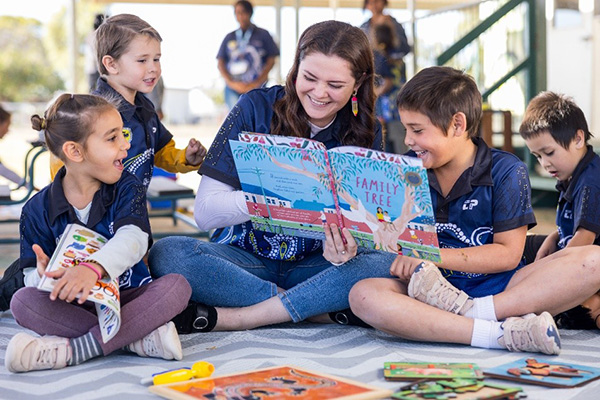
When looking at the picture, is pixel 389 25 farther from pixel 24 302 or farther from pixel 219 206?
pixel 24 302

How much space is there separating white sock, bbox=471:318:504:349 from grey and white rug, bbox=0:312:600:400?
2 centimetres

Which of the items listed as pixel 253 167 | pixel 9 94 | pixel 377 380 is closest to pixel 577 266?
pixel 377 380

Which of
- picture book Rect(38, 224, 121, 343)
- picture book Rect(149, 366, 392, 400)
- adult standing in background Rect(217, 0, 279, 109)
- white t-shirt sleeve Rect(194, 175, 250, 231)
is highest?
adult standing in background Rect(217, 0, 279, 109)

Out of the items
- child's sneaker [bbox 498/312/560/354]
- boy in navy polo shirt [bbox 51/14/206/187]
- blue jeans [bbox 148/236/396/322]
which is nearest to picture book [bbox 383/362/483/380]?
child's sneaker [bbox 498/312/560/354]

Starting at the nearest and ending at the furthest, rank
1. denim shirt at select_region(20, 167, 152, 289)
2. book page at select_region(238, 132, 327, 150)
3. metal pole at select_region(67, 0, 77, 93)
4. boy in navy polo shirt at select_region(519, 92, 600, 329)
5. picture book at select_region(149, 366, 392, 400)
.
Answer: picture book at select_region(149, 366, 392, 400) < book page at select_region(238, 132, 327, 150) < denim shirt at select_region(20, 167, 152, 289) < boy in navy polo shirt at select_region(519, 92, 600, 329) < metal pole at select_region(67, 0, 77, 93)

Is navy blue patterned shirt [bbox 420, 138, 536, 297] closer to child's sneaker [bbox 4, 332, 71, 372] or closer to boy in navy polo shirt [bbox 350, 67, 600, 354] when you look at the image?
boy in navy polo shirt [bbox 350, 67, 600, 354]

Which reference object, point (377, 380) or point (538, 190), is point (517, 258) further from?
point (538, 190)

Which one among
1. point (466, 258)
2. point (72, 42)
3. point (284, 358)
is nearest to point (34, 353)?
point (284, 358)

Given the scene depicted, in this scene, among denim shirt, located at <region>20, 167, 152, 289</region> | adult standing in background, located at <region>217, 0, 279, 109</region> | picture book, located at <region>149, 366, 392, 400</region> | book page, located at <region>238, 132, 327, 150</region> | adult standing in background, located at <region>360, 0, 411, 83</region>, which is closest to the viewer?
picture book, located at <region>149, 366, 392, 400</region>

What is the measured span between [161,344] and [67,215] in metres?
0.40

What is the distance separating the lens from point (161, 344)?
1.84 metres

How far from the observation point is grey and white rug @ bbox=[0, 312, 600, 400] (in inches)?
62.8

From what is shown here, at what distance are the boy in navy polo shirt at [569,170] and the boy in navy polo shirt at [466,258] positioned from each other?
215 millimetres

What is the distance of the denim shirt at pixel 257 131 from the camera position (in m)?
2.14
